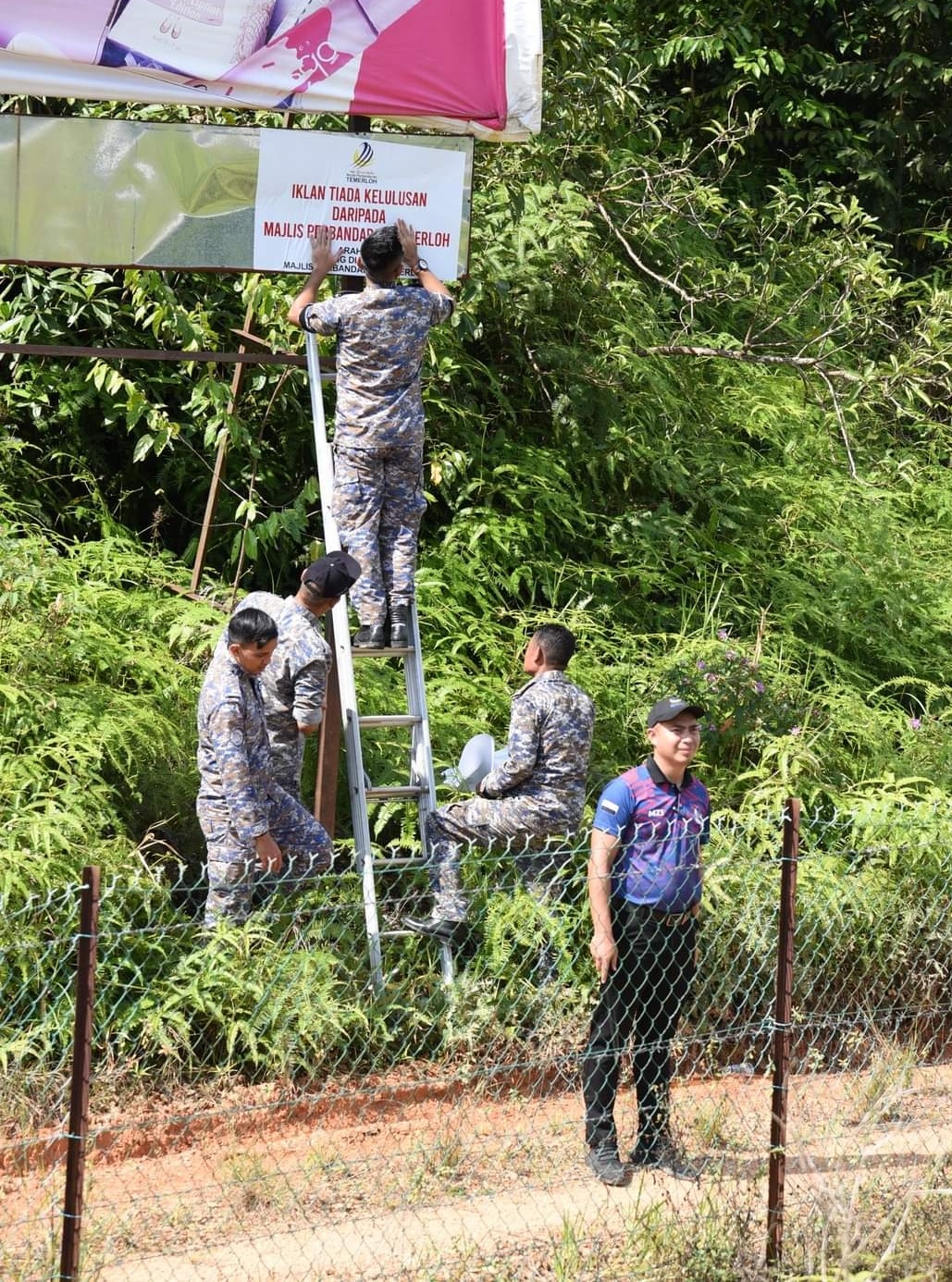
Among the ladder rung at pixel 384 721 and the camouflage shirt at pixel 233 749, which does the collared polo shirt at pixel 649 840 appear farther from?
the ladder rung at pixel 384 721

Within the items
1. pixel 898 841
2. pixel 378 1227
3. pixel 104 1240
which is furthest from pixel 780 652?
pixel 104 1240

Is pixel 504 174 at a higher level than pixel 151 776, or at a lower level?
higher

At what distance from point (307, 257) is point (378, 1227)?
4.50 m

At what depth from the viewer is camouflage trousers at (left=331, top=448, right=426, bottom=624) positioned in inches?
281

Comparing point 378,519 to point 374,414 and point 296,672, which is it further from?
point 296,672

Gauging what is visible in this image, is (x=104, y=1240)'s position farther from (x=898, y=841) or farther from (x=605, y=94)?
(x=605, y=94)

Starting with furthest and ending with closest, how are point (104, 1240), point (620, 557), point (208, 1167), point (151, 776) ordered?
1. point (620, 557)
2. point (151, 776)
3. point (208, 1167)
4. point (104, 1240)

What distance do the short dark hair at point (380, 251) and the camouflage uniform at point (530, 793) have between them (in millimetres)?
2063

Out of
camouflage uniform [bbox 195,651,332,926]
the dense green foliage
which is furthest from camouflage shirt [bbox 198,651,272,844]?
the dense green foliage

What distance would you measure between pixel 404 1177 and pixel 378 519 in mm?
2987

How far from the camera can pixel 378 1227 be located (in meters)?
5.24

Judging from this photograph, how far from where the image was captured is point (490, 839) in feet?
22.1

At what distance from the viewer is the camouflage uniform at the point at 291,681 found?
6.50m

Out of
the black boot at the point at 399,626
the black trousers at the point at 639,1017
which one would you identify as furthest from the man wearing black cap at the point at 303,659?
the black trousers at the point at 639,1017
